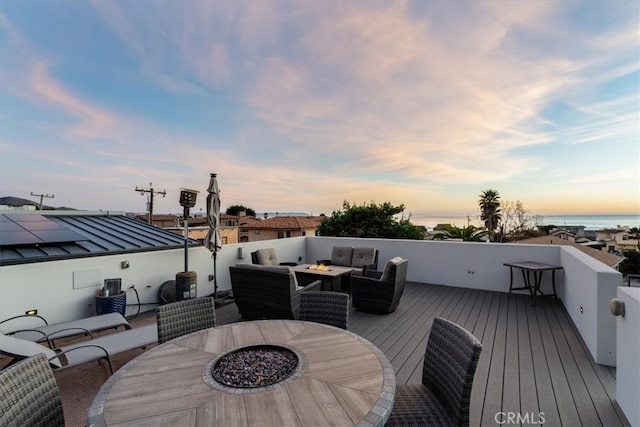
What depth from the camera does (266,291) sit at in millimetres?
4227

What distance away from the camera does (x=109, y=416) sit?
1167 mm

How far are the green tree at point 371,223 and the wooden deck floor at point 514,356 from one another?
5340 millimetres

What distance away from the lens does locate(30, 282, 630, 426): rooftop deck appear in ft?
7.72

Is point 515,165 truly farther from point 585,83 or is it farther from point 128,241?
point 128,241

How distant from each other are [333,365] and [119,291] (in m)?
4.60

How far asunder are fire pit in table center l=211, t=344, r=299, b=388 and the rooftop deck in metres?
1.66

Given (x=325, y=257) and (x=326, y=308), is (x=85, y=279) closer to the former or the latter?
(x=326, y=308)

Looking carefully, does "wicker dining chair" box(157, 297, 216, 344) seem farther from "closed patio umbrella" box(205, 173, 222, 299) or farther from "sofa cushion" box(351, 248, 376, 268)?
"sofa cushion" box(351, 248, 376, 268)

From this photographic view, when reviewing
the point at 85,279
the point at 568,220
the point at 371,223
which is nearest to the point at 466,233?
the point at 371,223

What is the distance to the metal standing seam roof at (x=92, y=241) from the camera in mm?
4062

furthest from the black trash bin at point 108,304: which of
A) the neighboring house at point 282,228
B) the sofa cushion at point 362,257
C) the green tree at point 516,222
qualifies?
the neighboring house at point 282,228

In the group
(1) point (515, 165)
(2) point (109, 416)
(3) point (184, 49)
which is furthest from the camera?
(1) point (515, 165)

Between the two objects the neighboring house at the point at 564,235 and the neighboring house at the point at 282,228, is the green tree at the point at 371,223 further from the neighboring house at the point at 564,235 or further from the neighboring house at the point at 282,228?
the neighboring house at the point at 282,228

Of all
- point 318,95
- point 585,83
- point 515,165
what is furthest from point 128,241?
point 515,165
